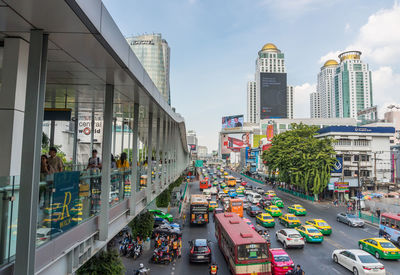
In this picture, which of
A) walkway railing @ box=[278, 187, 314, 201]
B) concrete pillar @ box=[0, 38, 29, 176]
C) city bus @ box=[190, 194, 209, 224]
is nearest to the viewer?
concrete pillar @ box=[0, 38, 29, 176]

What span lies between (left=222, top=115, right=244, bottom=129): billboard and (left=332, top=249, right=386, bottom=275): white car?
13085cm

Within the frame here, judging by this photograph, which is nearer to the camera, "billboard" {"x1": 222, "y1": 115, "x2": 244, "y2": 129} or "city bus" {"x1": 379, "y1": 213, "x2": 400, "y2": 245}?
"city bus" {"x1": 379, "y1": 213, "x2": 400, "y2": 245}

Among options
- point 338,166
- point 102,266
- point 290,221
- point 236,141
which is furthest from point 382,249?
point 236,141

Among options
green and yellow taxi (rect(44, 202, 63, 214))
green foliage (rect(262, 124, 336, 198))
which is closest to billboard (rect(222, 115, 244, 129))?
green foliage (rect(262, 124, 336, 198))

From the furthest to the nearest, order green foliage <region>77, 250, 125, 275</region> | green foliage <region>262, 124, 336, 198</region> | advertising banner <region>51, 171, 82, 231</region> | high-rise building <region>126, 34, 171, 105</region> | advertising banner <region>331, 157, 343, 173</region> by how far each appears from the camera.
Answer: high-rise building <region>126, 34, 171, 105</region> → advertising banner <region>331, 157, 343, 173</region> → green foliage <region>262, 124, 336, 198</region> → green foliage <region>77, 250, 125, 275</region> → advertising banner <region>51, 171, 82, 231</region>

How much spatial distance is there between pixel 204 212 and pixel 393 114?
11325 centimetres

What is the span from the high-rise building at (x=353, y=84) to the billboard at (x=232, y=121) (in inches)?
3028

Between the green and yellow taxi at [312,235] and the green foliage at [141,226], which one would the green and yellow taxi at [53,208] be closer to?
the green foliage at [141,226]

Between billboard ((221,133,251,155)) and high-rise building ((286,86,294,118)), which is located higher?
high-rise building ((286,86,294,118))

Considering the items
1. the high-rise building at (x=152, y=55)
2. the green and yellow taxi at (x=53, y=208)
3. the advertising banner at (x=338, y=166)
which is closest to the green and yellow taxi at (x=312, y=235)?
the green and yellow taxi at (x=53, y=208)

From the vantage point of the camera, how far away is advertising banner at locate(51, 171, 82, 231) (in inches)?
208

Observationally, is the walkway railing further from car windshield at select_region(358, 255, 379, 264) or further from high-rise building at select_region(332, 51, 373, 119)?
high-rise building at select_region(332, 51, 373, 119)

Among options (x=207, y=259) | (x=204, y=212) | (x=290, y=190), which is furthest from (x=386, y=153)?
(x=207, y=259)

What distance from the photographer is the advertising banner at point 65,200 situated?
5.29 metres
